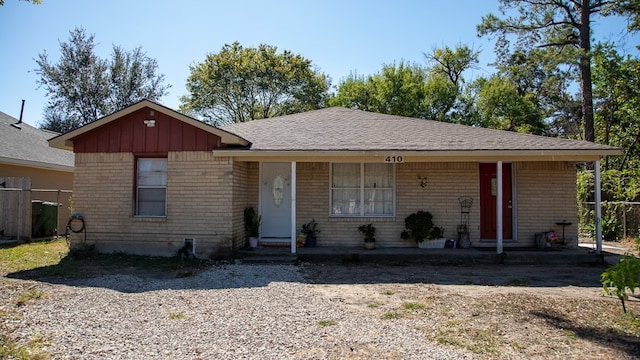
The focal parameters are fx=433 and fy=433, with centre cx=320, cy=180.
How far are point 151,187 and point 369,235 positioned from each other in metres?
5.42

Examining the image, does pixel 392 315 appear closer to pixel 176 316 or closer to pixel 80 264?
pixel 176 316

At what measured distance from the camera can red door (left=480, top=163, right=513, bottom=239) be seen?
36.9 ft

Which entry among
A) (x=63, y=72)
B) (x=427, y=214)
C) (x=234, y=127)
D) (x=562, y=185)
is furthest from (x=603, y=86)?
(x=63, y=72)

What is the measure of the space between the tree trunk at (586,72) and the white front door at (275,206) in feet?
50.5

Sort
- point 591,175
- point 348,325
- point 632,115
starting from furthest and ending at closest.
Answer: point 632,115
point 591,175
point 348,325

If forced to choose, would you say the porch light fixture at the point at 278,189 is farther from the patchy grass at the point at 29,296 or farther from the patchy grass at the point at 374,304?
the patchy grass at the point at 29,296

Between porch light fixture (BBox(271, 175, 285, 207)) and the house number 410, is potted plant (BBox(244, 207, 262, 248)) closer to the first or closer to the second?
porch light fixture (BBox(271, 175, 285, 207))

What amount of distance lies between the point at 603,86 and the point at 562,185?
45.6ft

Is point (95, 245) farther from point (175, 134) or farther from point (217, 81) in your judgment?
point (217, 81)

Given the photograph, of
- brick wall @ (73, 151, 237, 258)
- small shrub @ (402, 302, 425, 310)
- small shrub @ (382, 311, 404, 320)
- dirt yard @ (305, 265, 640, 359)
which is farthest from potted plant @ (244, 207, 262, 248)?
small shrub @ (382, 311, 404, 320)

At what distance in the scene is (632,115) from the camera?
68.4 ft

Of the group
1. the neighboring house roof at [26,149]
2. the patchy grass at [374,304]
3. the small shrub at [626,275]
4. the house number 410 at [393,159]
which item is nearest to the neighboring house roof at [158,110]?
the house number 410 at [393,159]

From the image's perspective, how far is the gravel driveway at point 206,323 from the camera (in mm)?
4426

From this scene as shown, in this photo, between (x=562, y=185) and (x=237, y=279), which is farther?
(x=562, y=185)
